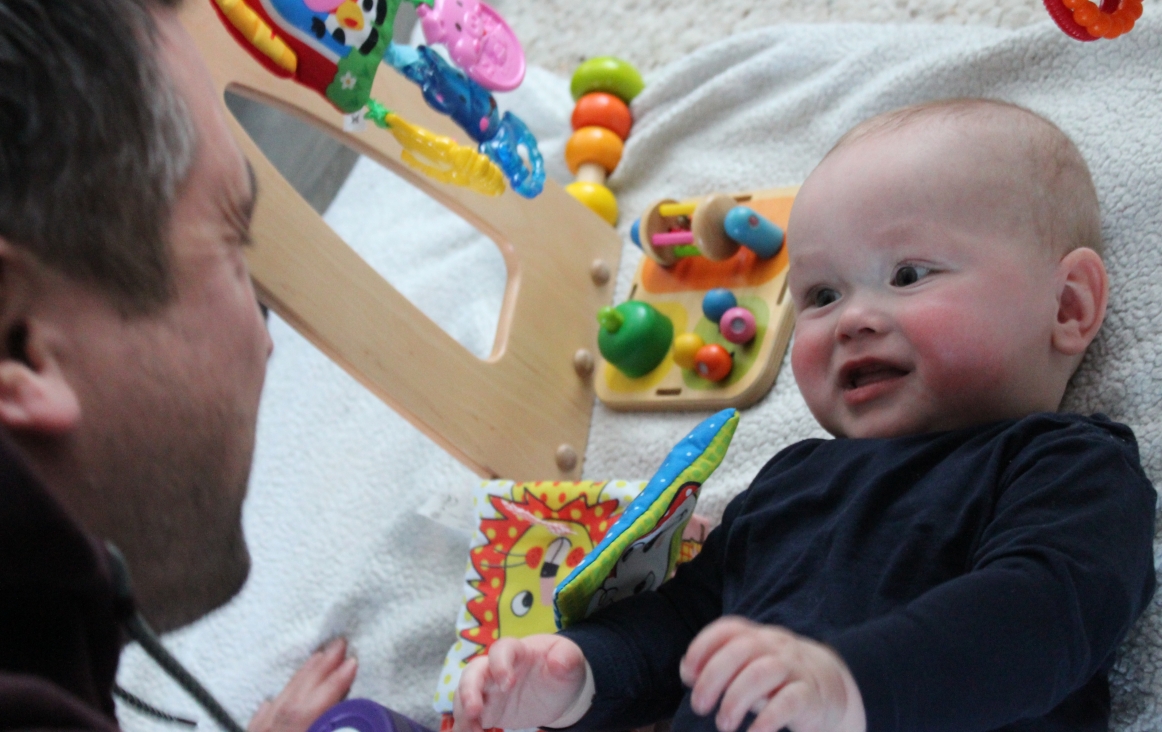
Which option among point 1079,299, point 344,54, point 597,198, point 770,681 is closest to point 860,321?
point 1079,299

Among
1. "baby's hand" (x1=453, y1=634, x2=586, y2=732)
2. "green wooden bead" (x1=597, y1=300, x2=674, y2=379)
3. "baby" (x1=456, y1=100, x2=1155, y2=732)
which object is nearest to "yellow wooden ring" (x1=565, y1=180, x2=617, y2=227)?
"green wooden bead" (x1=597, y1=300, x2=674, y2=379)

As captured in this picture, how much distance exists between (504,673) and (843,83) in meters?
0.85

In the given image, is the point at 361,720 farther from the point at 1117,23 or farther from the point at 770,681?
the point at 1117,23

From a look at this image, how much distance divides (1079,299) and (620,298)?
614 millimetres

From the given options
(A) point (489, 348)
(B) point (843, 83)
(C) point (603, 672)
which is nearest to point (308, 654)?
(A) point (489, 348)

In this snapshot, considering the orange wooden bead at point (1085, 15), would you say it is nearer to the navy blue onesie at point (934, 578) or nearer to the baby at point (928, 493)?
the baby at point (928, 493)

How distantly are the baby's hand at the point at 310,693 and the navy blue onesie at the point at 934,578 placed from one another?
0.42 metres

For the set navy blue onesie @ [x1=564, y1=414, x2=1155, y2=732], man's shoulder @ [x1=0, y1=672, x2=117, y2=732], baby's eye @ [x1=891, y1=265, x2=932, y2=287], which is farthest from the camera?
baby's eye @ [x1=891, y1=265, x2=932, y2=287]

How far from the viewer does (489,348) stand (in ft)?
4.21

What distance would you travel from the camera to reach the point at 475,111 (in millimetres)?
975

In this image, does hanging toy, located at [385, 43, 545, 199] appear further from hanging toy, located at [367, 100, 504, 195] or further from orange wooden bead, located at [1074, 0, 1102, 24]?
orange wooden bead, located at [1074, 0, 1102, 24]

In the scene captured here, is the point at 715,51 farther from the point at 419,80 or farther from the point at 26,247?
the point at 26,247

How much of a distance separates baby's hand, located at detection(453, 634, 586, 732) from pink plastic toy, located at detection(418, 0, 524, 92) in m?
0.56

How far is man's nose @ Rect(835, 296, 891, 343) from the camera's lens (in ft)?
2.42
